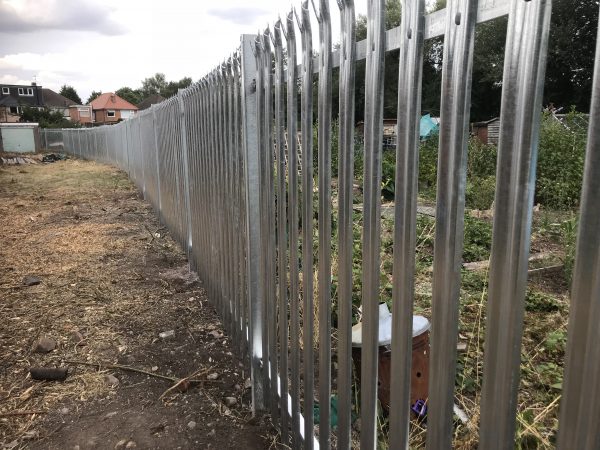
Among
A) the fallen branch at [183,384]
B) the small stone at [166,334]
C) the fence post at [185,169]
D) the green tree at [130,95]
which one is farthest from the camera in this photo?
the green tree at [130,95]

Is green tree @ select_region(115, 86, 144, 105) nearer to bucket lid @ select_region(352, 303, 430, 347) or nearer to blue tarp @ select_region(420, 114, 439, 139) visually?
blue tarp @ select_region(420, 114, 439, 139)

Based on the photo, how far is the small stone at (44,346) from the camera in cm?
379

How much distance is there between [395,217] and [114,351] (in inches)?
126

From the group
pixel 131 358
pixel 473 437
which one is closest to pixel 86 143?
pixel 131 358

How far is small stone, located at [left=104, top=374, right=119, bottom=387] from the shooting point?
3.35 meters

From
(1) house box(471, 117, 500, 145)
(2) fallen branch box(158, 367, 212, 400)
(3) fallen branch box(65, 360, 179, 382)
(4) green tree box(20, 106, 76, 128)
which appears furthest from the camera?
(4) green tree box(20, 106, 76, 128)

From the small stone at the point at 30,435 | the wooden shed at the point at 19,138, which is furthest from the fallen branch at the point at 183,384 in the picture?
the wooden shed at the point at 19,138

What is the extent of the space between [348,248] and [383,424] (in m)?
1.28

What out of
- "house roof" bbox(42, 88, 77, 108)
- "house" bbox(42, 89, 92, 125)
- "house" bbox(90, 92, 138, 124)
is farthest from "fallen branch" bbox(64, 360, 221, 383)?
"house roof" bbox(42, 88, 77, 108)

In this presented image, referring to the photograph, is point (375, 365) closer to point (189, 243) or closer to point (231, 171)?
point (231, 171)

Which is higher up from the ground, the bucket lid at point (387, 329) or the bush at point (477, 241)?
the bucket lid at point (387, 329)

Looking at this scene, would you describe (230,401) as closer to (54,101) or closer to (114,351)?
(114,351)

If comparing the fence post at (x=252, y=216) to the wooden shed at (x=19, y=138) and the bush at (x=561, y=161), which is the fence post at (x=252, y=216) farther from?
the wooden shed at (x=19, y=138)

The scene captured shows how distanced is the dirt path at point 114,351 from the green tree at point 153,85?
111 meters
